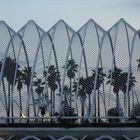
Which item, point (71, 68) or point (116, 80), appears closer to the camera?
point (116, 80)

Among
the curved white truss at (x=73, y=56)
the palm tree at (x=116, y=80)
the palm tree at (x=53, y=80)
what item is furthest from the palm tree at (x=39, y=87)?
the palm tree at (x=116, y=80)

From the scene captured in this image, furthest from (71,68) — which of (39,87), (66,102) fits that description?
(39,87)

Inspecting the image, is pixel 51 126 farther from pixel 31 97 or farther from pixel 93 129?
pixel 31 97

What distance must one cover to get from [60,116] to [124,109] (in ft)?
23.0

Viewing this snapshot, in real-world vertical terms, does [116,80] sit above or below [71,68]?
below

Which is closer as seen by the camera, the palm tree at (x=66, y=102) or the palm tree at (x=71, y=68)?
the palm tree at (x=66, y=102)

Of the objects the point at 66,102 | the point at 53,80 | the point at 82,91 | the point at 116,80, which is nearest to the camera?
the point at 116,80

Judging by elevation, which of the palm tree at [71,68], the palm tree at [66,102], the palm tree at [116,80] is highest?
the palm tree at [71,68]

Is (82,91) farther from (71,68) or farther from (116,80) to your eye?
(116,80)

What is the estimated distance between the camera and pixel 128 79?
6106 centimetres

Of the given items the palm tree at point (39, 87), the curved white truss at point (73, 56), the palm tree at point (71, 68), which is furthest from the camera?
the palm tree at point (39, 87)

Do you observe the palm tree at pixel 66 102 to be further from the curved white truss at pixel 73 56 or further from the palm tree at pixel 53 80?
the palm tree at pixel 53 80

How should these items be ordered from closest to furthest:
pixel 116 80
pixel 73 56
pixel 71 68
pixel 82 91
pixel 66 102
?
pixel 116 80
pixel 66 102
pixel 82 91
pixel 71 68
pixel 73 56

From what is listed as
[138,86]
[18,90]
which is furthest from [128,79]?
[18,90]
